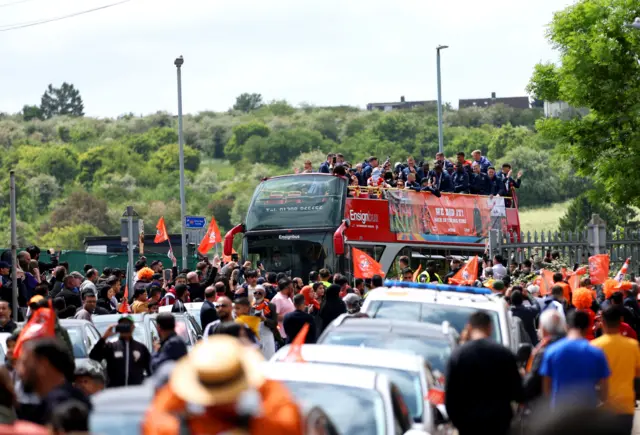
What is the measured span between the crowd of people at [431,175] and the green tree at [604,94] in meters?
3.56

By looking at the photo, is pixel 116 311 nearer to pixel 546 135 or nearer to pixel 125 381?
pixel 125 381

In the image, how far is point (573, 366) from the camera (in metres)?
8.98

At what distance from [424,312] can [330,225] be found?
14530mm

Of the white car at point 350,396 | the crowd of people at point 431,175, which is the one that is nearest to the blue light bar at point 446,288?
the white car at point 350,396

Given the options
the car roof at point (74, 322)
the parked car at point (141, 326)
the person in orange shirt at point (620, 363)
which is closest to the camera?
the person in orange shirt at point (620, 363)

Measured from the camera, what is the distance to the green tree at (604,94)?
35062 mm

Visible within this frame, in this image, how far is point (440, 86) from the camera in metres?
47.2

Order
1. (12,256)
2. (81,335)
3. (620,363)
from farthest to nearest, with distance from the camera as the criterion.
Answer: (12,256)
(81,335)
(620,363)

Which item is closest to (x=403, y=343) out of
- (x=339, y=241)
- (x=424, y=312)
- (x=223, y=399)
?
(x=424, y=312)

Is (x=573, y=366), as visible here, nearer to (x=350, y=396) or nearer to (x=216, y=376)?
(x=350, y=396)

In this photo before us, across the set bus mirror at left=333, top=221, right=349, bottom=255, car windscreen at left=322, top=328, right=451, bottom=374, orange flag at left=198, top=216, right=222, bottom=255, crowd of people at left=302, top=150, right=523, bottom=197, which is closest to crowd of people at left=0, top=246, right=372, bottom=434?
car windscreen at left=322, top=328, right=451, bottom=374

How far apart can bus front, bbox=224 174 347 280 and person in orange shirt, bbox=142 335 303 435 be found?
22231mm

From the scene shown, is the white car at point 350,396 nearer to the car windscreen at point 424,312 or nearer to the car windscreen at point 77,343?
the car windscreen at point 424,312

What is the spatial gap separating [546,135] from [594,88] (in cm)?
197
